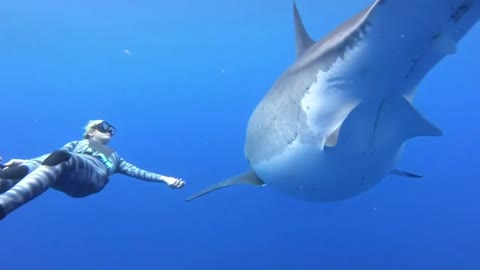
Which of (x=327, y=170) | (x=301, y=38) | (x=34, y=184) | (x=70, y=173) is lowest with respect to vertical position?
(x=327, y=170)

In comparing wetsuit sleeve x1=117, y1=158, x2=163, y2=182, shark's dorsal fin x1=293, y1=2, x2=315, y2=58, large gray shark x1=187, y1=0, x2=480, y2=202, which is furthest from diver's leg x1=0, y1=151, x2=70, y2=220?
shark's dorsal fin x1=293, y1=2, x2=315, y2=58

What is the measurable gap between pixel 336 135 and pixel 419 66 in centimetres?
72

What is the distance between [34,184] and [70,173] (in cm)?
64

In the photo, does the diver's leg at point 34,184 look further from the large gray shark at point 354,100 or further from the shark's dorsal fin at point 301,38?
the shark's dorsal fin at point 301,38

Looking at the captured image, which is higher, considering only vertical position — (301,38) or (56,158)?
(301,38)

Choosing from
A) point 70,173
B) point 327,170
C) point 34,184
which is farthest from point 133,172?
point 327,170

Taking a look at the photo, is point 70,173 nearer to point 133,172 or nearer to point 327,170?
point 133,172

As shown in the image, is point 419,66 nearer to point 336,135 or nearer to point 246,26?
point 336,135

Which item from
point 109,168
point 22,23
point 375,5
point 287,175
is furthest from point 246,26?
point 375,5

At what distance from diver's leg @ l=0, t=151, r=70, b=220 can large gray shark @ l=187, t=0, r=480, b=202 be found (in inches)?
74.3

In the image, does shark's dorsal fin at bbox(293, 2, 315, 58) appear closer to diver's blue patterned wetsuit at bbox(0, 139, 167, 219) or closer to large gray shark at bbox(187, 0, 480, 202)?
large gray shark at bbox(187, 0, 480, 202)

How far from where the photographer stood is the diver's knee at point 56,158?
3.90 m

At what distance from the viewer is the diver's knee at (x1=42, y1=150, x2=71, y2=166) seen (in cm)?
390

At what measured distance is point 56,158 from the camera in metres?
3.97
